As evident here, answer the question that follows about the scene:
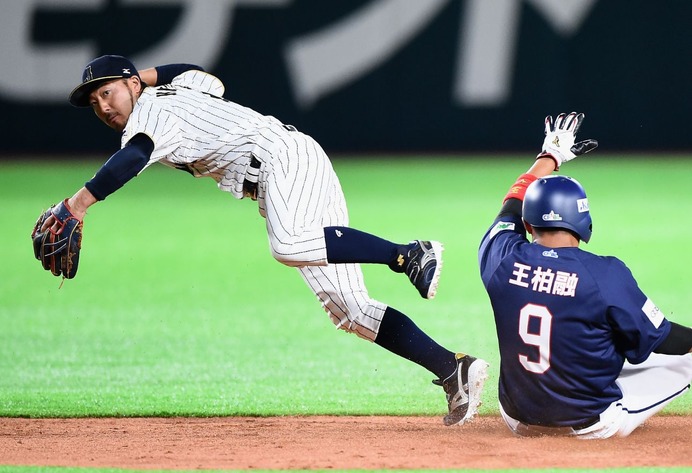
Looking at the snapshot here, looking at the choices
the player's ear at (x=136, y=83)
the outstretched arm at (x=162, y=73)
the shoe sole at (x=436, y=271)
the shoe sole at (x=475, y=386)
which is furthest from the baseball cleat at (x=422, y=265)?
the outstretched arm at (x=162, y=73)

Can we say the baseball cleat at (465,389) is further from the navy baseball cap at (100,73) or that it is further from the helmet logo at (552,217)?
the navy baseball cap at (100,73)

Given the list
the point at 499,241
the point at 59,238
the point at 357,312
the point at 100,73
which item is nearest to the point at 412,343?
the point at 357,312

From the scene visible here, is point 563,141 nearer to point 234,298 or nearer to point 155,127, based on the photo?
point 155,127

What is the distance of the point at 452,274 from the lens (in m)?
9.55

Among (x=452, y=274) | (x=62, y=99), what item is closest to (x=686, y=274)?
(x=452, y=274)

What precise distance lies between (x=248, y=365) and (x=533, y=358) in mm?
2633

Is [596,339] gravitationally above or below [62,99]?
below

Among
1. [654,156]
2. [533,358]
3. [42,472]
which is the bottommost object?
[42,472]

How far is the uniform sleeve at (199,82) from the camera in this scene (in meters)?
5.63

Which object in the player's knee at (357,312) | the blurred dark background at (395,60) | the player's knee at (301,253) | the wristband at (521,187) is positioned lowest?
the player's knee at (357,312)

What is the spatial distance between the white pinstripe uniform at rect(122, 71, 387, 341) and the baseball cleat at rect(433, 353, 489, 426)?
0.45m

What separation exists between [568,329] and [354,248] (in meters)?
1.07

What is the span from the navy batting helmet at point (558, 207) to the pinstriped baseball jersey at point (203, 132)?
139 centimetres

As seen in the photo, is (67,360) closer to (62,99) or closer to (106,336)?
(106,336)
